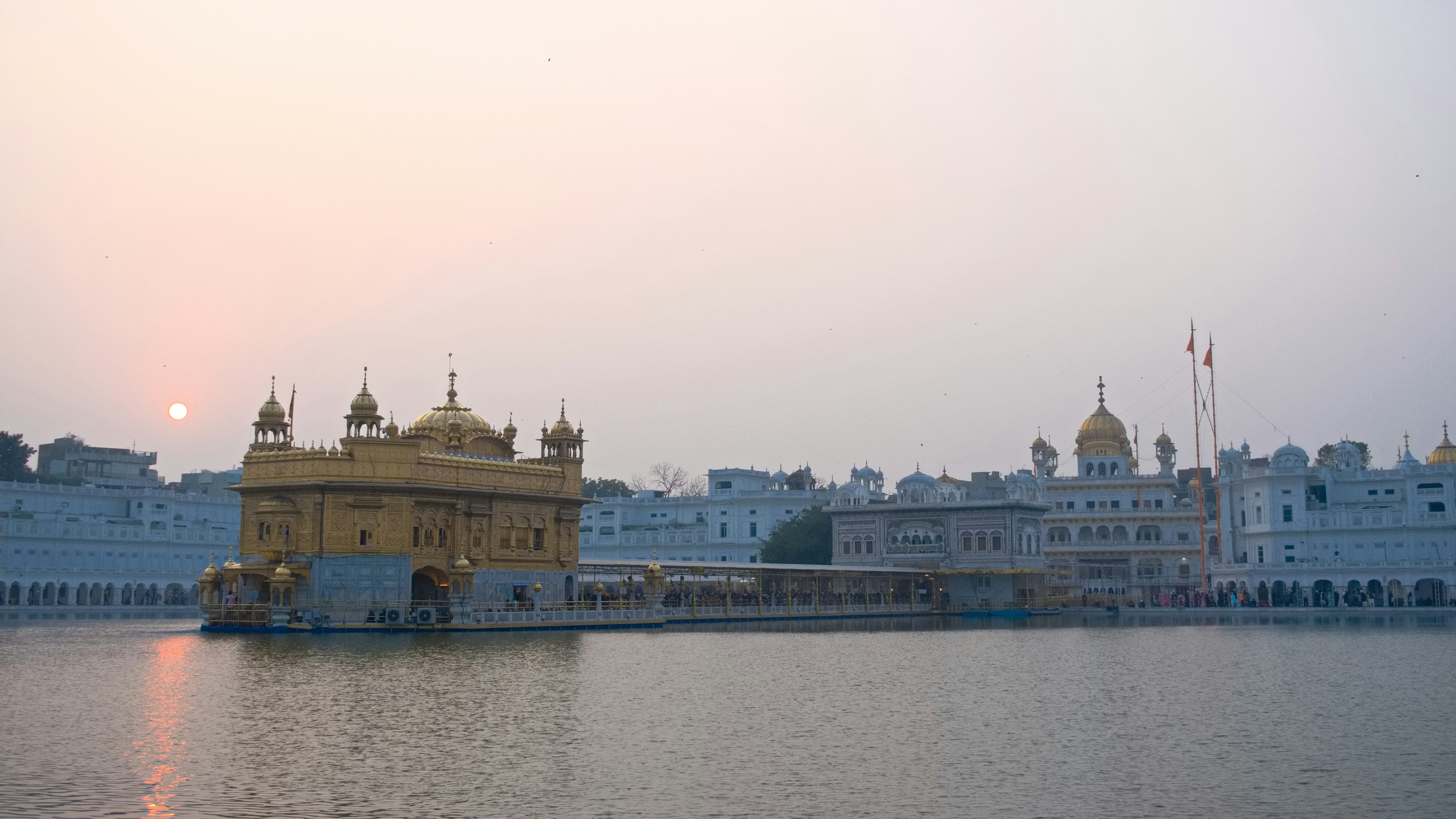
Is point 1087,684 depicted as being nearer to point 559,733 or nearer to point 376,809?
point 559,733

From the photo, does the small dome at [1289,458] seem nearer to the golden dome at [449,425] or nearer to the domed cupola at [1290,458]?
the domed cupola at [1290,458]

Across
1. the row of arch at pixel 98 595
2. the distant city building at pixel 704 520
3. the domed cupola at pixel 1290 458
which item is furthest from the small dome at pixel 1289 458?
the row of arch at pixel 98 595

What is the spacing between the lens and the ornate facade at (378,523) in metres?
59.1

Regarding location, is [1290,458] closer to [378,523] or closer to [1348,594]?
[1348,594]

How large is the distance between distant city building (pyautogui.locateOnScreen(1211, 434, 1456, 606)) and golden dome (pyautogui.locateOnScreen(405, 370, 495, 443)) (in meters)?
48.2

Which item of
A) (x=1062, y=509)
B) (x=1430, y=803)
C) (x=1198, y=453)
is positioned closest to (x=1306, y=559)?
(x=1198, y=453)

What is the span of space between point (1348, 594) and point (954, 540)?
23971 millimetres

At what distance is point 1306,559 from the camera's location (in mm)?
98688

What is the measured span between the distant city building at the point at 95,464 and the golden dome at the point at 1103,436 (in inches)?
2971

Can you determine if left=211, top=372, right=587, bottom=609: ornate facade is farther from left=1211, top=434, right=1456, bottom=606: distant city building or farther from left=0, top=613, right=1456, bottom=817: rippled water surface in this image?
left=1211, top=434, right=1456, bottom=606: distant city building

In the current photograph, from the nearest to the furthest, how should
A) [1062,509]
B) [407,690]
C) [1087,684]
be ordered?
[407,690] → [1087,684] → [1062,509]

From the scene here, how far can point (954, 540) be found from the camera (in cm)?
10081

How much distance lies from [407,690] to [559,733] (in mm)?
7610

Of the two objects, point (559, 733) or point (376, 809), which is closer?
point (376, 809)
